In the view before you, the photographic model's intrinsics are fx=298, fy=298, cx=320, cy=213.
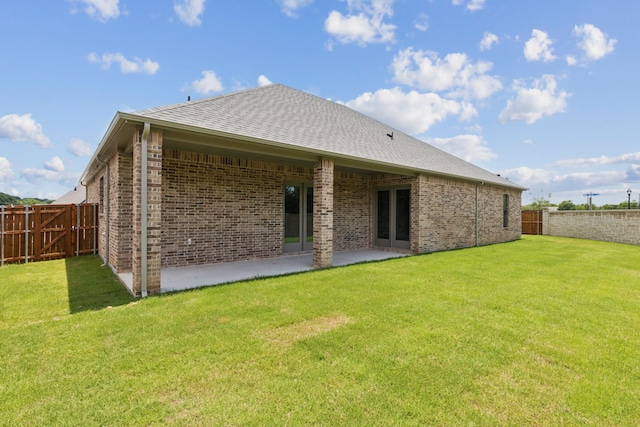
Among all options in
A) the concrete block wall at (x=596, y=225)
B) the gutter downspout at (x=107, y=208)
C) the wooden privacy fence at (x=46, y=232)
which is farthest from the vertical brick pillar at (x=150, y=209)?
the concrete block wall at (x=596, y=225)

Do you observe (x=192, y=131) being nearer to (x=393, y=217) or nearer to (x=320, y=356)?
(x=320, y=356)

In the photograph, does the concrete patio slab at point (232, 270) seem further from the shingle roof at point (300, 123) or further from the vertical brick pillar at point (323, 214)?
the shingle roof at point (300, 123)

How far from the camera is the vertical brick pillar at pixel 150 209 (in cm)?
534

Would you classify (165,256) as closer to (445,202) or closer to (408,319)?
(408,319)

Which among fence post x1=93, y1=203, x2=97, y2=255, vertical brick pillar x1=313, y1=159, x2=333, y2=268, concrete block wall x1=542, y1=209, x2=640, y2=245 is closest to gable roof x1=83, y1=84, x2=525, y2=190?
vertical brick pillar x1=313, y1=159, x2=333, y2=268

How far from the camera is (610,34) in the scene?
9492 millimetres

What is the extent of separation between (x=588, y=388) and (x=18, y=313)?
727 centimetres

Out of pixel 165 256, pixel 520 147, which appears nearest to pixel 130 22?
pixel 165 256

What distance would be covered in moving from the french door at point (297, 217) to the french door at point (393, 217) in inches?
129

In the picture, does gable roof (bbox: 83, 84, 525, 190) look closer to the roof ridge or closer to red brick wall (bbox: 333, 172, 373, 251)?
the roof ridge

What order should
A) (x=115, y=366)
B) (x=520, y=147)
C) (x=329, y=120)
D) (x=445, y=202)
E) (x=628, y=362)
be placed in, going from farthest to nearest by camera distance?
(x=520, y=147), (x=445, y=202), (x=329, y=120), (x=628, y=362), (x=115, y=366)

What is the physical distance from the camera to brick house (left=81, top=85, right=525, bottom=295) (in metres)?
5.56

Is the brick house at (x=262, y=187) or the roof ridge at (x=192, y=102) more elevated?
the roof ridge at (x=192, y=102)

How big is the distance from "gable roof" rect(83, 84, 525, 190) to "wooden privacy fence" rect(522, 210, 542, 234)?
1126cm
